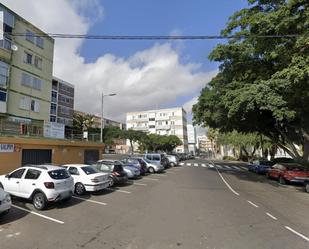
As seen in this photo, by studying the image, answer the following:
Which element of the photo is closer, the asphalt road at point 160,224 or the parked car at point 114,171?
the asphalt road at point 160,224

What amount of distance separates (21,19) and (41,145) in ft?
57.5

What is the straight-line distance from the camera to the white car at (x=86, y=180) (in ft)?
45.1

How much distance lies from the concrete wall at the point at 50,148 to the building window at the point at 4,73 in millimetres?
10615

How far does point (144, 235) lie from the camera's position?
741 cm

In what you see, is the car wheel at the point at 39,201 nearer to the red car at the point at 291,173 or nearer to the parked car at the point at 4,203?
the parked car at the point at 4,203

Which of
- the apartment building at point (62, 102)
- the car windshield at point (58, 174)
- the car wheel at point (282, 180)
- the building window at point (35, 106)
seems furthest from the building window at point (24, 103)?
the apartment building at point (62, 102)

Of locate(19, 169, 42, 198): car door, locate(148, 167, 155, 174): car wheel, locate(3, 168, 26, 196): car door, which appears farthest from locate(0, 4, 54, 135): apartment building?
locate(19, 169, 42, 198): car door

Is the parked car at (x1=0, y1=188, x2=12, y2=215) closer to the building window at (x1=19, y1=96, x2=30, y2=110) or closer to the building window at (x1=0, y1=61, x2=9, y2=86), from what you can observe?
the building window at (x1=0, y1=61, x2=9, y2=86)

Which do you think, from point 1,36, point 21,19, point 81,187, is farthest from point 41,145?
point 21,19

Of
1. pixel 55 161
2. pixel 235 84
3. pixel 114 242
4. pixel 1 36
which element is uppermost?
pixel 1 36

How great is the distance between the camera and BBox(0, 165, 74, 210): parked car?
34.7 ft

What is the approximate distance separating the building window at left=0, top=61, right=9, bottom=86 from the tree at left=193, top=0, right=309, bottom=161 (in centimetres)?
1953

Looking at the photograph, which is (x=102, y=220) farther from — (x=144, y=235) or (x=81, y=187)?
(x=81, y=187)

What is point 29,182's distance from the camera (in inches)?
435
